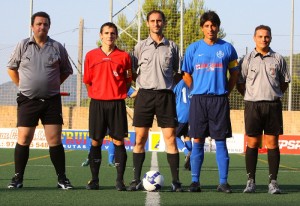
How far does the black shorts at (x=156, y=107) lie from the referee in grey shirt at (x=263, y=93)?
36.4 inches

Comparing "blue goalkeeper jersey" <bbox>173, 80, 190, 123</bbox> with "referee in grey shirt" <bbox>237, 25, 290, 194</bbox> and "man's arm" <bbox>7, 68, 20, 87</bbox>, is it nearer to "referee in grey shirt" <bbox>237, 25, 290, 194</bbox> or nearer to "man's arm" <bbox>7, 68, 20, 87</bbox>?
"referee in grey shirt" <bbox>237, 25, 290, 194</bbox>

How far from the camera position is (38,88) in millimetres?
9453

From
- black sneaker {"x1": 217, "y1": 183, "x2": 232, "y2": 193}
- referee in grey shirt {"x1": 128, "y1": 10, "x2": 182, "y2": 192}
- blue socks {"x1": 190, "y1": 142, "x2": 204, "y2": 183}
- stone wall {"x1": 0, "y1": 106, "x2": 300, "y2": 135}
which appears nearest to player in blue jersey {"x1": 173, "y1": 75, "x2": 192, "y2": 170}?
blue socks {"x1": 190, "y1": 142, "x2": 204, "y2": 183}

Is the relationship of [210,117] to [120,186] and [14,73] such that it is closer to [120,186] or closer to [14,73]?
[120,186]

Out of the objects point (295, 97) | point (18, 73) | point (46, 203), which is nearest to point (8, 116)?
point (295, 97)

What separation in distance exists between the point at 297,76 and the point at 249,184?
22.3 m

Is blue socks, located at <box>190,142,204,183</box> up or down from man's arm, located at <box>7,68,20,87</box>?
down

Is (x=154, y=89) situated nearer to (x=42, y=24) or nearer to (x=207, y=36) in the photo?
(x=207, y=36)

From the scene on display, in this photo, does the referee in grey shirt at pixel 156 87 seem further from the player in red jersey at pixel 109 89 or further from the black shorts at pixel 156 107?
the player in red jersey at pixel 109 89

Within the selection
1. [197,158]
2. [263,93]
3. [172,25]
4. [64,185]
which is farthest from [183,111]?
[172,25]

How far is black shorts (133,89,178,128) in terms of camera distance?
9469 millimetres

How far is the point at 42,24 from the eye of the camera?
9438 mm

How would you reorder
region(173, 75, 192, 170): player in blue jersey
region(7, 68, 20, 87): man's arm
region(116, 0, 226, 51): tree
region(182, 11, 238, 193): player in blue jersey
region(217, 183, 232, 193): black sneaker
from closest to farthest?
region(217, 183, 232, 193): black sneaker, region(182, 11, 238, 193): player in blue jersey, region(7, 68, 20, 87): man's arm, region(173, 75, 192, 170): player in blue jersey, region(116, 0, 226, 51): tree

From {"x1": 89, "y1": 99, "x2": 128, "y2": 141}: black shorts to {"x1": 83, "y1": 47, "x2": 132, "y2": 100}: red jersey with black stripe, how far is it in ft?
0.28
